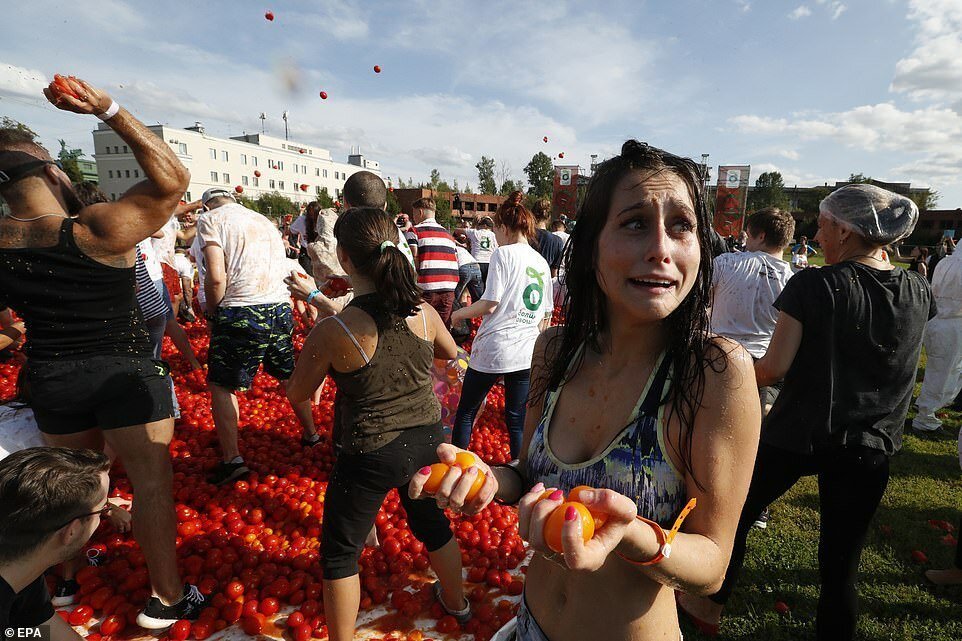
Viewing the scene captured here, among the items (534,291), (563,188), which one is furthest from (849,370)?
A: (563,188)

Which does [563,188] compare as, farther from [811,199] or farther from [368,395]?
[811,199]

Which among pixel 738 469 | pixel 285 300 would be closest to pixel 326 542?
pixel 738 469

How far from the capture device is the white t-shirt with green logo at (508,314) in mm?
4012

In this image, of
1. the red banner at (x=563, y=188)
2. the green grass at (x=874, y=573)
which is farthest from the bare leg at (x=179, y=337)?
the red banner at (x=563, y=188)

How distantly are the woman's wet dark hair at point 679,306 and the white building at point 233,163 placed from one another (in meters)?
74.6

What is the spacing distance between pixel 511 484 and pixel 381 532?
2.47 metres

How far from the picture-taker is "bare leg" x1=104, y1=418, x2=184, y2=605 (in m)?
2.40

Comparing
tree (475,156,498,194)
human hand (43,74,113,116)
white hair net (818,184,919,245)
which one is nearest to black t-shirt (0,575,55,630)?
human hand (43,74,113,116)

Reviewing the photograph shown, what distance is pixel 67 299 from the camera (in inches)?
87.5

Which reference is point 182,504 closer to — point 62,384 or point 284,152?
point 62,384

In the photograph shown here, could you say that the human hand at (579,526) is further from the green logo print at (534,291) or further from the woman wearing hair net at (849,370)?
the green logo print at (534,291)

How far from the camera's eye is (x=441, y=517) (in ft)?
8.36

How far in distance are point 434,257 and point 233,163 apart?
282 feet

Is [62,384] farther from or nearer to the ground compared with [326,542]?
farther from the ground
